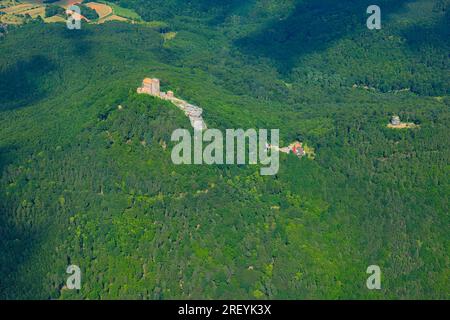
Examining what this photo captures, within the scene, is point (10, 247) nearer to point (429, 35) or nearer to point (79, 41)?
point (79, 41)

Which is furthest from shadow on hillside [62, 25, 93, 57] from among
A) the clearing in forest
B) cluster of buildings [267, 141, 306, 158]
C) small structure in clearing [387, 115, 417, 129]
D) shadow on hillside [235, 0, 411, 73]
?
small structure in clearing [387, 115, 417, 129]

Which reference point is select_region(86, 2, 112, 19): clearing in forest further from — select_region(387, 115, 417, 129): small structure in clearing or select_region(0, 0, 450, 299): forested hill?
select_region(387, 115, 417, 129): small structure in clearing

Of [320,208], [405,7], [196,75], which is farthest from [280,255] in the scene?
[405,7]

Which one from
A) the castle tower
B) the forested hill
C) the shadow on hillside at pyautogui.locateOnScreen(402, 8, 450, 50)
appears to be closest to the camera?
the forested hill

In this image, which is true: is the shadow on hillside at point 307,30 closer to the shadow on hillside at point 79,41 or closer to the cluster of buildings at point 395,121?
the shadow on hillside at point 79,41

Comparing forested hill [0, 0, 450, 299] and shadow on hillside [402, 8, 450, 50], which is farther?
shadow on hillside [402, 8, 450, 50]

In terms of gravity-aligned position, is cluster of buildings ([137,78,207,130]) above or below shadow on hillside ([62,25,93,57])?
below
